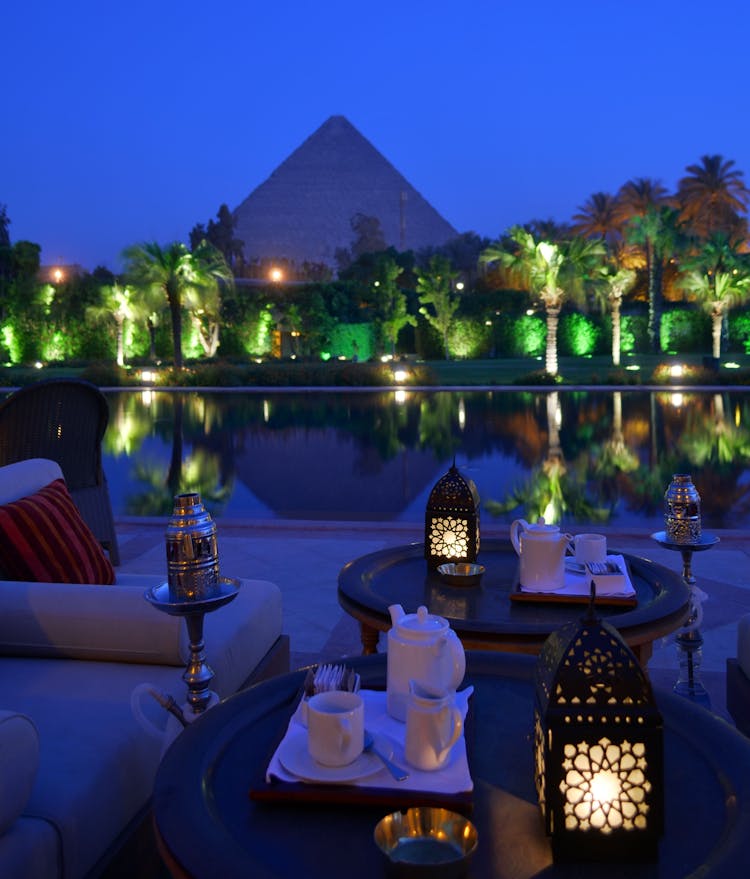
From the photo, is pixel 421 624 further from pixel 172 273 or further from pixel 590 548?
pixel 172 273

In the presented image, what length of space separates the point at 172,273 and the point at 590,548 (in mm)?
28040

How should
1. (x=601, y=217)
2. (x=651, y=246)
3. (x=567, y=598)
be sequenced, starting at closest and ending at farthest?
(x=567, y=598) < (x=651, y=246) < (x=601, y=217)

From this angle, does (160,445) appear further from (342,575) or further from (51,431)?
(342,575)

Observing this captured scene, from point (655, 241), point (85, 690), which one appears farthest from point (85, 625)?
point (655, 241)

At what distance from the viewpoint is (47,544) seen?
118 inches

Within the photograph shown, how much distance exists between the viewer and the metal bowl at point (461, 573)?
3078 millimetres

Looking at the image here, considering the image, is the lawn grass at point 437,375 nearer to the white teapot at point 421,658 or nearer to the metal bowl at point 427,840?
the white teapot at point 421,658

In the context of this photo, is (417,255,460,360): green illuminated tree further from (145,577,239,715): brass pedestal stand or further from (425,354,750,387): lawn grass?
(145,577,239,715): brass pedestal stand

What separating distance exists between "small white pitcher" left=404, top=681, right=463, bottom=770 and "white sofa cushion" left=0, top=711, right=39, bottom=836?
76 cm

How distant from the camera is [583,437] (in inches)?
519

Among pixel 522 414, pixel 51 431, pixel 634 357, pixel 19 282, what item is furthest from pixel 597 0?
pixel 51 431

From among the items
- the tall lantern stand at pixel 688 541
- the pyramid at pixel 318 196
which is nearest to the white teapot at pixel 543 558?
the tall lantern stand at pixel 688 541

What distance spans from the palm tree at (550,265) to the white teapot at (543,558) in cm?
2373

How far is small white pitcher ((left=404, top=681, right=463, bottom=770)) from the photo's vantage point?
5.28 feet
